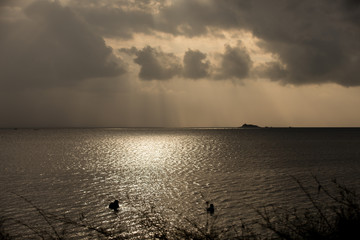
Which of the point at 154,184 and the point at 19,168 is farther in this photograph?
the point at 19,168

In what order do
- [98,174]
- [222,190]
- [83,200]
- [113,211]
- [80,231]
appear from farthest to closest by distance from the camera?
[98,174] → [222,190] → [83,200] → [113,211] → [80,231]

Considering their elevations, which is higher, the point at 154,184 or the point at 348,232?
the point at 348,232

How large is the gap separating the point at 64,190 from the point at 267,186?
22.8 meters

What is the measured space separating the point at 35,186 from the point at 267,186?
2732cm

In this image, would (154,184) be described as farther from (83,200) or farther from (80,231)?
(80,231)

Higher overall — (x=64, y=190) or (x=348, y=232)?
(x=348, y=232)

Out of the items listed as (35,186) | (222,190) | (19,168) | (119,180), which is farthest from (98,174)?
(222,190)

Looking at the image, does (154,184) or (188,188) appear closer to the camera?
(188,188)

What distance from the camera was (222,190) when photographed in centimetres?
3203

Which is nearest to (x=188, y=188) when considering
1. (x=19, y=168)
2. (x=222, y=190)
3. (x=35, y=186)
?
(x=222, y=190)

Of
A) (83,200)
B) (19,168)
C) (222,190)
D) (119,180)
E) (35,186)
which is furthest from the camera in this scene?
(19,168)

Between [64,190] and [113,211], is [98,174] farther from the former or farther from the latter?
[113,211]

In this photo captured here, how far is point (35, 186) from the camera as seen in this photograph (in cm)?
3506

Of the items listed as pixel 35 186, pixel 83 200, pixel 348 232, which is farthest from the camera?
pixel 35 186
